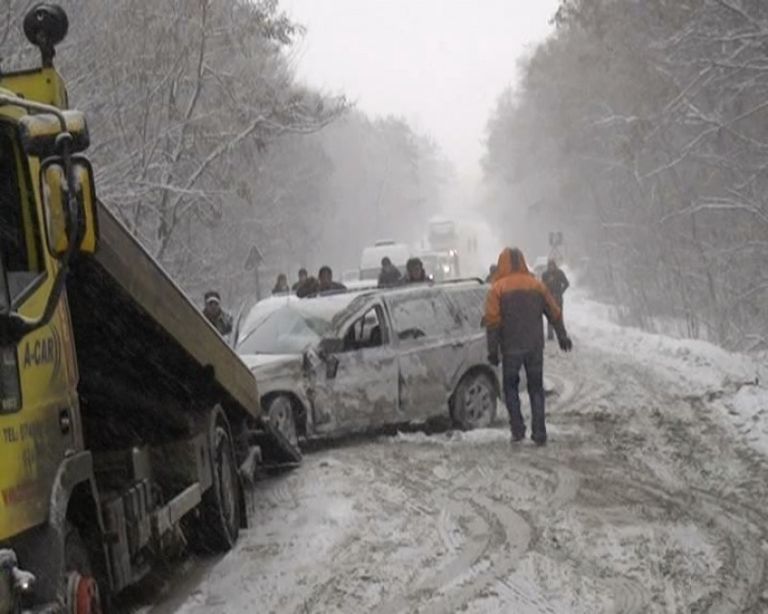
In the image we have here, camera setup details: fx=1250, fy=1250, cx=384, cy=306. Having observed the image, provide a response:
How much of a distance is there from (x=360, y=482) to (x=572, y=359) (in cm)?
1329

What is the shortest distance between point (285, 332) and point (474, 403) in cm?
240

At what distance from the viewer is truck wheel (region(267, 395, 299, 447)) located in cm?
1226

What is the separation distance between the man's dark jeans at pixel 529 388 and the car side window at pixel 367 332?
5.28ft

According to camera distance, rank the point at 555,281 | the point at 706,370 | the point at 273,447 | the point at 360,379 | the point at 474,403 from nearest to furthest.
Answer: the point at 273,447, the point at 360,379, the point at 474,403, the point at 706,370, the point at 555,281

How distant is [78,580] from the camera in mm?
5582

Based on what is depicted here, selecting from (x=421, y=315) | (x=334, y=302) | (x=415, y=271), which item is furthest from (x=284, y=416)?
(x=415, y=271)

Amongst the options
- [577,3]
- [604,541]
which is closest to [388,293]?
[604,541]

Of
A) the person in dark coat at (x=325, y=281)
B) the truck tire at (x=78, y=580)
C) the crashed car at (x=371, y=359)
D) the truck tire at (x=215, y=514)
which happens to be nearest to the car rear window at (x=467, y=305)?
the crashed car at (x=371, y=359)

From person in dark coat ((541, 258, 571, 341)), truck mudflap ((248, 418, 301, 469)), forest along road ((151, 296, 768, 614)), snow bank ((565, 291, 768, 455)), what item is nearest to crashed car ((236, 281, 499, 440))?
forest along road ((151, 296, 768, 614))

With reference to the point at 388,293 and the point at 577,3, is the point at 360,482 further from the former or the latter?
the point at 577,3

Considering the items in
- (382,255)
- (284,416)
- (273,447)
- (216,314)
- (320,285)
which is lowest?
(273,447)

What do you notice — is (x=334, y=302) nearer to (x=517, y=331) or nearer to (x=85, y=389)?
(x=517, y=331)

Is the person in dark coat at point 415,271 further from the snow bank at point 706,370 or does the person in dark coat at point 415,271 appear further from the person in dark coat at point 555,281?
the person in dark coat at point 555,281

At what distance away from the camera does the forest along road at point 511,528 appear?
275 inches
